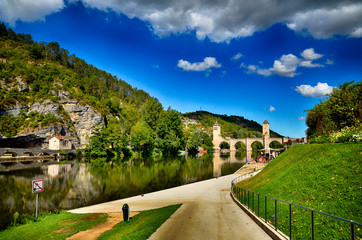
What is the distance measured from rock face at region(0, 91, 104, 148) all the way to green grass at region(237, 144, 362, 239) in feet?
252

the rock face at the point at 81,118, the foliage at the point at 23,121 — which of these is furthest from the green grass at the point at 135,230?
the rock face at the point at 81,118

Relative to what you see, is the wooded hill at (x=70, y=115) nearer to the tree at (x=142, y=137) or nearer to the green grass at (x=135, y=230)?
the tree at (x=142, y=137)

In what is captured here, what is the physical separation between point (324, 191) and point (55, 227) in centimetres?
1533

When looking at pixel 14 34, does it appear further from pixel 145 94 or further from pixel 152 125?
pixel 152 125

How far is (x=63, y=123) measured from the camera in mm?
94812

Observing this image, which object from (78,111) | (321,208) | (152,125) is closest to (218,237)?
(321,208)

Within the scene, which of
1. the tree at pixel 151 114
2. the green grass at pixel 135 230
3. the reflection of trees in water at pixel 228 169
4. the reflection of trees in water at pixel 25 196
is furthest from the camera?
the tree at pixel 151 114

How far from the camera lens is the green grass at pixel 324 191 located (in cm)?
809

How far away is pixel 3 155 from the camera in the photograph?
69375 millimetres

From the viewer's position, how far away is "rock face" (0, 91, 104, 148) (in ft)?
256

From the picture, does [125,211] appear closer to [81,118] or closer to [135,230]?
[135,230]

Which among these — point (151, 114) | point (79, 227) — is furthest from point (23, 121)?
point (79, 227)

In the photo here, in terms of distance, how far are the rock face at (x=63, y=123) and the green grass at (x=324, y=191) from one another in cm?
7693

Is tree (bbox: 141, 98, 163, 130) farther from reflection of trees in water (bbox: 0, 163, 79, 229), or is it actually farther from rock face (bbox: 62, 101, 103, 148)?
reflection of trees in water (bbox: 0, 163, 79, 229)
